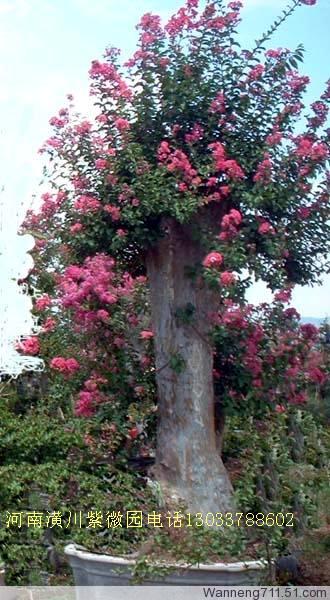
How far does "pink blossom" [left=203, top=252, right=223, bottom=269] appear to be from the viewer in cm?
347

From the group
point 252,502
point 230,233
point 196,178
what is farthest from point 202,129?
point 252,502

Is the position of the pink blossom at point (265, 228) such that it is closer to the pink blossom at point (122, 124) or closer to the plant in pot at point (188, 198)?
the plant in pot at point (188, 198)

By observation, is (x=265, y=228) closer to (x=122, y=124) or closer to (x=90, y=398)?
(x=122, y=124)

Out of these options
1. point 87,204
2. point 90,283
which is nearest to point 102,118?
point 87,204

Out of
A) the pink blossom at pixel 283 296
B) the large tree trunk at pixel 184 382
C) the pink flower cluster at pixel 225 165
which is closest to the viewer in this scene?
the pink flower cluster at pixel 225 165

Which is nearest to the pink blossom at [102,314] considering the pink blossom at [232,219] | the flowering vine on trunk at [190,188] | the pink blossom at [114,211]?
the flowering vine on trunk at [190,188]

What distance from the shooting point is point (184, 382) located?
3760mm

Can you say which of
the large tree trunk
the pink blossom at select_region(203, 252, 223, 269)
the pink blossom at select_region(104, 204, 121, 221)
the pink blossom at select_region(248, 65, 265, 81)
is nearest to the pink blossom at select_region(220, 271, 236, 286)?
the pink blossom at select_region(203, 252, 223, 269)

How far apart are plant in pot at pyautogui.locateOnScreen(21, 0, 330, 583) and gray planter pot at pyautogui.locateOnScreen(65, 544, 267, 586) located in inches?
2.3

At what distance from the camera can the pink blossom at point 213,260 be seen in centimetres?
347

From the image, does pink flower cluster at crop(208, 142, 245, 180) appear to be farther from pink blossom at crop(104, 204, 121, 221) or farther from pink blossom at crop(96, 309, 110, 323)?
pink blossom at crop(96, 309, 110, 323)

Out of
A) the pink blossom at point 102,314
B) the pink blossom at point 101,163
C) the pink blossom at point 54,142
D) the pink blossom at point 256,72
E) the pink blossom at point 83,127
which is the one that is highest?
the pink blossom at point 256,72

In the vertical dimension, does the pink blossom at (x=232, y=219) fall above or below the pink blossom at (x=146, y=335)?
above

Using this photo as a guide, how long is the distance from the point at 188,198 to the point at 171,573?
1579mm
